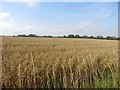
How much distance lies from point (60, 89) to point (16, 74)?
877 mm

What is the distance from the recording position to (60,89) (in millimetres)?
4145

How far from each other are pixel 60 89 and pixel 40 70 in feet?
2.42

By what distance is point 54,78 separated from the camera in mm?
4438

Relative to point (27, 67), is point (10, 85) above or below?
below

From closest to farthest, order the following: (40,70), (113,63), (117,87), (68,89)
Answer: (68,89), (117,87), (40,70), (113,63)

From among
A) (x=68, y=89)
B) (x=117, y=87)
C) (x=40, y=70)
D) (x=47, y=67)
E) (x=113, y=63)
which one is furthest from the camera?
(x=113, y=63)

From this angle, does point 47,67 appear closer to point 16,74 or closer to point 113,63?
point 16,74

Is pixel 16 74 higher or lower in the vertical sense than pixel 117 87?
higher

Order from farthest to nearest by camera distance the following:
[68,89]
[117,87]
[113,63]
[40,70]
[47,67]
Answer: [113,63] < [47,67] < [40,70] < [117,87] < [68,89]

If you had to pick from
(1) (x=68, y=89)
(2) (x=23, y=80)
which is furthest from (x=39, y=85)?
(1) (x=68, y=89)

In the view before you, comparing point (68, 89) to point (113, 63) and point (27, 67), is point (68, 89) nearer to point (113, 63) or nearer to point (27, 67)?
point (27, 67)

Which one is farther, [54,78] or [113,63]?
[113,63]

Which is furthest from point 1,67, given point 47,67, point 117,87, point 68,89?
point 117,87

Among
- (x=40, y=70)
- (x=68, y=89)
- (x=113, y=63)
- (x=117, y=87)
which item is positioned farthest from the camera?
(x=113, y=63)
